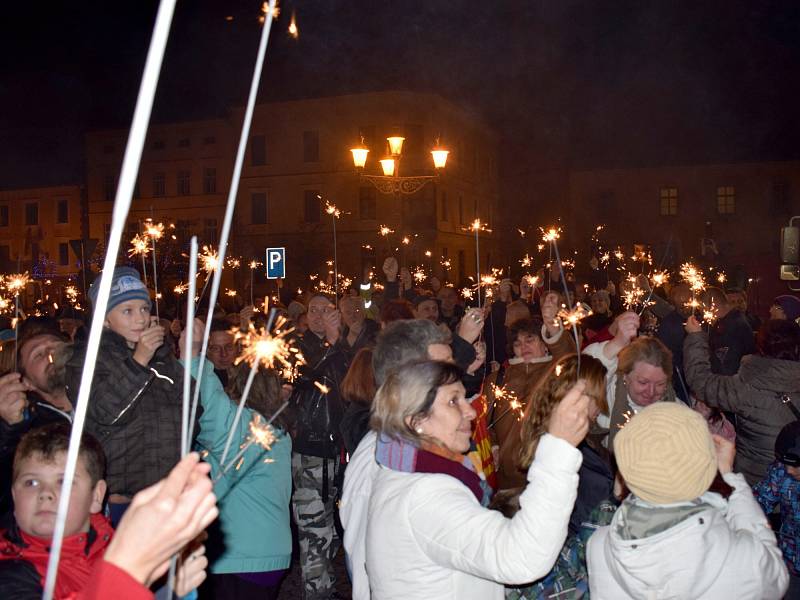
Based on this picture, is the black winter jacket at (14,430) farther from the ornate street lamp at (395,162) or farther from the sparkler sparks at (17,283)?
the ornate street lamp at (395,162)

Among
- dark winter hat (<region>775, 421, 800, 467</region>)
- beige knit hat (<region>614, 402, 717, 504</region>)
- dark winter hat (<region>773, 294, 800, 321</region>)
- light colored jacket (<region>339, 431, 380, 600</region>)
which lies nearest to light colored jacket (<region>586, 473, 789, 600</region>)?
beige knit hat (<region>614, 402, 717, 504</region>)

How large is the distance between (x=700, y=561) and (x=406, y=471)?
1031mm

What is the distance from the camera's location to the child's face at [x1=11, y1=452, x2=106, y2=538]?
2486 millimetres

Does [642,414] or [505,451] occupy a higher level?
[642,414]

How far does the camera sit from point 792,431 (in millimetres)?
4379

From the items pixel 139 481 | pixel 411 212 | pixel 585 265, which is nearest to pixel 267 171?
pixel 411 212

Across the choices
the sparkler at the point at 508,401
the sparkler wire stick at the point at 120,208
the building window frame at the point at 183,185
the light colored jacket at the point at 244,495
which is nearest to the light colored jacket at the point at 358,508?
the light colored jacket at the point at 244,495

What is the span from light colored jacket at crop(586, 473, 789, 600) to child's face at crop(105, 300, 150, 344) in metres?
2.53

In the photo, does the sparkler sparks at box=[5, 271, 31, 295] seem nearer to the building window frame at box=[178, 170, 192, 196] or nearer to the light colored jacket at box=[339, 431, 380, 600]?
the light colored jacket at box=[339, 431, 380, 600]

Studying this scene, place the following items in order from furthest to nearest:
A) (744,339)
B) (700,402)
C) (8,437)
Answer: (744,339), (700,402), (8,437)

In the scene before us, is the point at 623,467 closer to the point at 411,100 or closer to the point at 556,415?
the point at 556,415

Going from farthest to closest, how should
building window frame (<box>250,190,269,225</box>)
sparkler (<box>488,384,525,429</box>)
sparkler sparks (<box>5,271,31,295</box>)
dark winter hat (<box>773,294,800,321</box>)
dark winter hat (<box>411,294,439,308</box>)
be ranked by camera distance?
building window frame (<box>250,190,269,225</box>), dark winter hat (<box>411,294,439,308</box>), dark winter hat (<box>773,294,800,321</box>), sparkler sparks (<box>5,271,31,295</box>), sparkler (<box>488,384,525,429</box>)

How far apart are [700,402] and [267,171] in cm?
4413

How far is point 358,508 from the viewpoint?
3.38 meters
